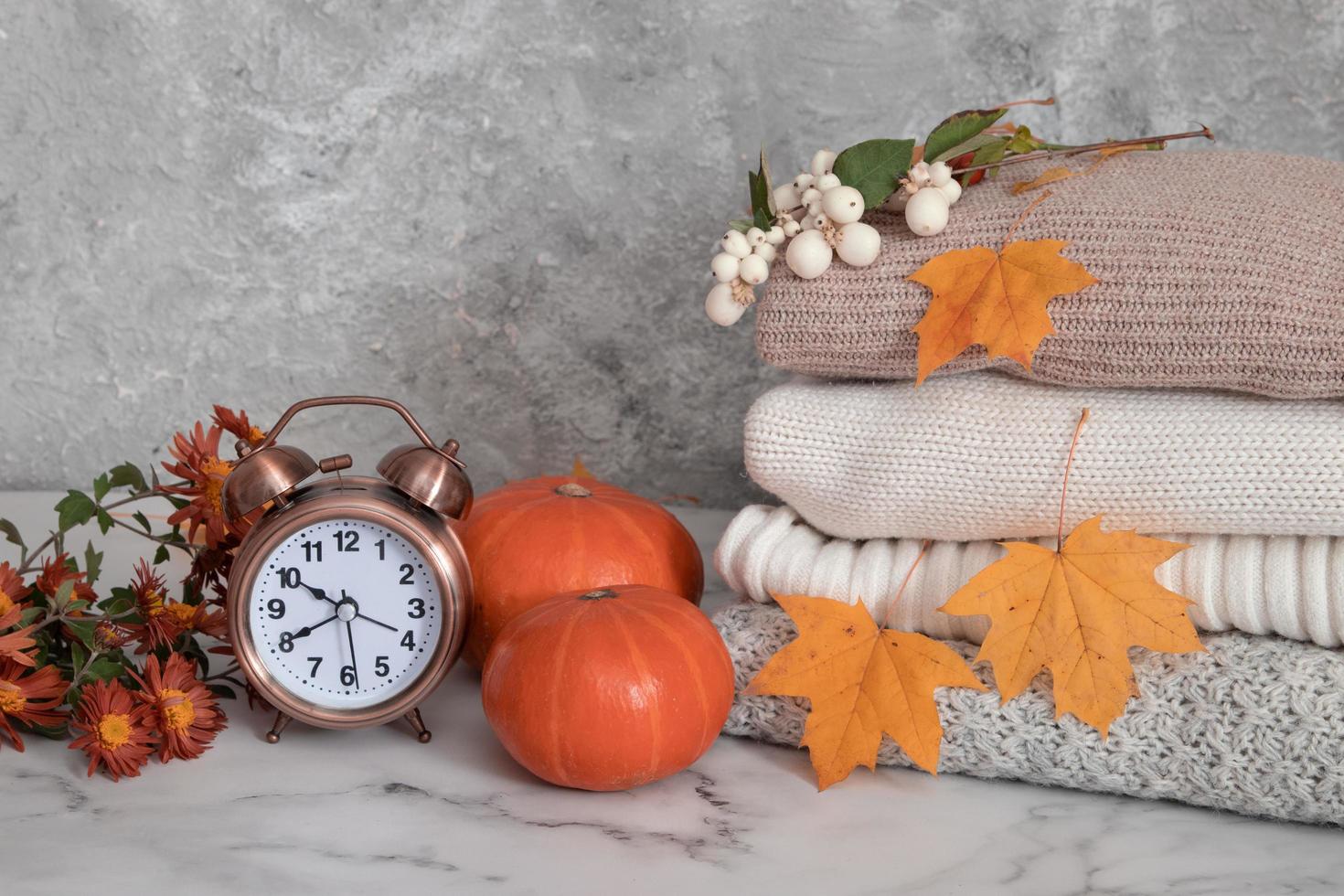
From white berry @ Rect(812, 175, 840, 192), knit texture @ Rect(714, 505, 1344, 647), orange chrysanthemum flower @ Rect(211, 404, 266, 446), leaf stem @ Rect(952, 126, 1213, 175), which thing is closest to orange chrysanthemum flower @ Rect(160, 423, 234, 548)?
orange chrysanthemum flower @ Rect(211, 404, 266, 446)

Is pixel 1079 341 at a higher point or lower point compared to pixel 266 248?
lower

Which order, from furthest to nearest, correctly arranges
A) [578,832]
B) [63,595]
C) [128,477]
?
[128,477] < [63,595] < [578,832]

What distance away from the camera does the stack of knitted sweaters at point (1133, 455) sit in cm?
74

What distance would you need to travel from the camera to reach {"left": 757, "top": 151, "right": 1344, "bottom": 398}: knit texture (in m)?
0.74

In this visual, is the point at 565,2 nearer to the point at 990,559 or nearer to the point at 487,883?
the point at 990,559

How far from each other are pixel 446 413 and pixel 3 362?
0.50 meters

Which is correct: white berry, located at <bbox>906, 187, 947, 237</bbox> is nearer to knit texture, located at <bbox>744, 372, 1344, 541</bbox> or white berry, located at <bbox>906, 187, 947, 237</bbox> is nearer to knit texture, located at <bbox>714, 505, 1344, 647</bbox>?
knit texture, located at <bbox>744, 372, 1344, 541</bbox>

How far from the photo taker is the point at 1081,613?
770mm

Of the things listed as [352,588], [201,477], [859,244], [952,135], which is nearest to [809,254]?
[859,244]

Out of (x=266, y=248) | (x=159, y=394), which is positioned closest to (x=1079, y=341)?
(x=266, y=248)

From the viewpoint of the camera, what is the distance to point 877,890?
667 millimetres

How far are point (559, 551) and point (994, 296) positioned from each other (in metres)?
0.38

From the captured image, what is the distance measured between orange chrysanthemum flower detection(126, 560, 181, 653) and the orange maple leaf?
1.80 ft

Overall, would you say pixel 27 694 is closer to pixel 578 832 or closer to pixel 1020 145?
pixel 578 832
